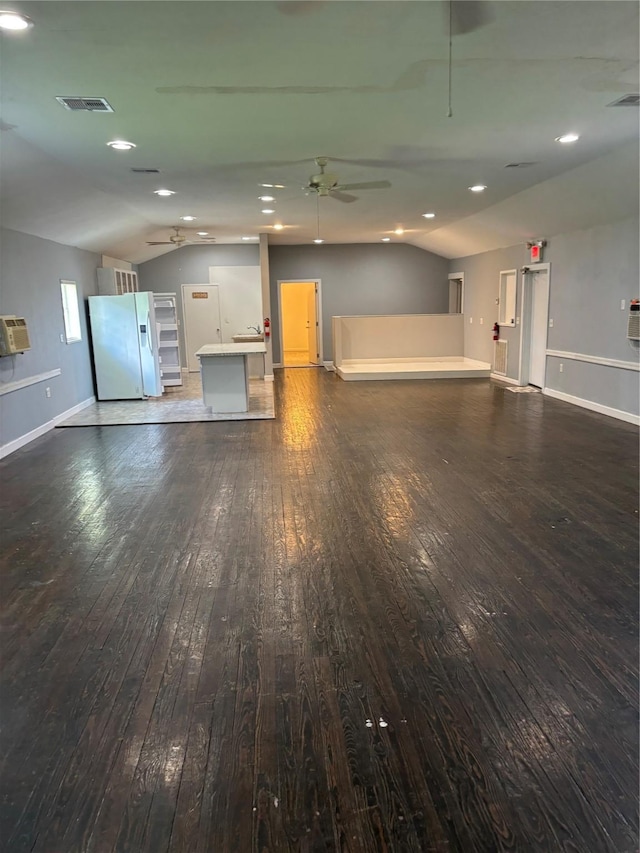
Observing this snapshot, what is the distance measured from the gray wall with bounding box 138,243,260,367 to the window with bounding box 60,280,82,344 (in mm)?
3720

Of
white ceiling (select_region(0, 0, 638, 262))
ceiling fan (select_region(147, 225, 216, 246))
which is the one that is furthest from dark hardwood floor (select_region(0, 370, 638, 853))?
ceiling fan (select_region(147, 225, 216, 246))

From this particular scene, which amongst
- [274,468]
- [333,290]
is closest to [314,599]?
[274,468]

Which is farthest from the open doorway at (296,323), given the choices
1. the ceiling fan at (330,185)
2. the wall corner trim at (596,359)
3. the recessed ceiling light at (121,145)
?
the recessed ceiling light at (121,145)

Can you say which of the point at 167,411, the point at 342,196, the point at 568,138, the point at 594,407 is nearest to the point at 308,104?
the point at 568,138

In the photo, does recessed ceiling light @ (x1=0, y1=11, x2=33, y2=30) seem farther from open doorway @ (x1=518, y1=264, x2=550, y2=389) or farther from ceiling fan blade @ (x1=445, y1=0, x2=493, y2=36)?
open doorway @ (x1=518, y1=264, x2=550, y2=389)

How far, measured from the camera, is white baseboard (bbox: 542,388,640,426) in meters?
6.50

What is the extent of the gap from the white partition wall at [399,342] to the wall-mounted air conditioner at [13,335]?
6278 millimetres

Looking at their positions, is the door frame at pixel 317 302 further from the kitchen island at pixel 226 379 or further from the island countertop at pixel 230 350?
the kitchen island at pixel 226 379

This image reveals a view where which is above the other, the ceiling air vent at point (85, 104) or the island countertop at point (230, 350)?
the ceiling air vent at point (85, 104)

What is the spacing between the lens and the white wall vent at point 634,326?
6176 mm

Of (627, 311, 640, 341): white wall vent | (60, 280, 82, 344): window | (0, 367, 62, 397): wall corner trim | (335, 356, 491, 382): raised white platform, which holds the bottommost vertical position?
(335, 356, 491, 382): raised white platform

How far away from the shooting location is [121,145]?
429 centimetres

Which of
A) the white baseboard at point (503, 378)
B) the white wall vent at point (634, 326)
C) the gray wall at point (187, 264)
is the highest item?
the gray wall at point (187, 264)

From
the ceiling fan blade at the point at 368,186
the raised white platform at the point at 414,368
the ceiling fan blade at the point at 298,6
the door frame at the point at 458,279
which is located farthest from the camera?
the door frame at the point at 458,279
